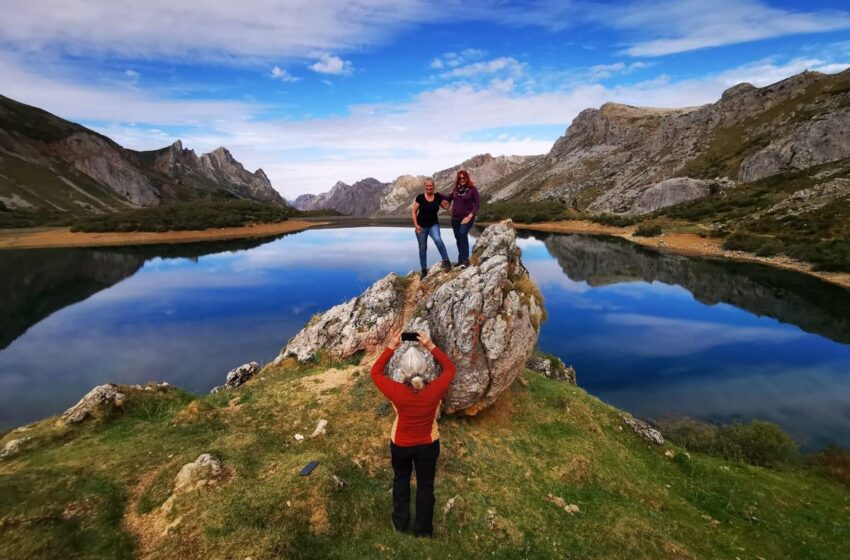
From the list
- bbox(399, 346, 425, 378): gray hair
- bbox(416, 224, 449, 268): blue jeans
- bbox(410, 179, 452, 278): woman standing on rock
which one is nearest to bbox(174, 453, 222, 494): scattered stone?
bbox(399, 346, 425, 378): gray hair

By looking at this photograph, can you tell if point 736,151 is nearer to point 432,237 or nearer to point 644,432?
point 644,432

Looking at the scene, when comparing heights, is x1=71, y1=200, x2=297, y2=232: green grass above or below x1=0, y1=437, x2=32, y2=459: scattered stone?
above

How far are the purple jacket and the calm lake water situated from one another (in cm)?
1525

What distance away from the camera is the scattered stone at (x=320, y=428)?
41.6 ft

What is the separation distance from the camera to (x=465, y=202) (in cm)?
1638

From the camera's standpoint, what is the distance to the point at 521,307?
48.9 feet

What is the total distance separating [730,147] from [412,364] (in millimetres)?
165748

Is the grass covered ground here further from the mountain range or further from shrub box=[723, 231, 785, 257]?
the mountain range

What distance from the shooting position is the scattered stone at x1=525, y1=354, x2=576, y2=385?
21.6 m

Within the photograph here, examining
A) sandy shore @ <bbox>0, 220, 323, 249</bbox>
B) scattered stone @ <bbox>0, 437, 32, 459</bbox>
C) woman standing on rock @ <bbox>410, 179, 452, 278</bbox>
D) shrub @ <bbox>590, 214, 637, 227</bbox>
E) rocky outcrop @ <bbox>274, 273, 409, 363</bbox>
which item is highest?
shrub @ <bbox>590, 214, 637, 227</bbox>

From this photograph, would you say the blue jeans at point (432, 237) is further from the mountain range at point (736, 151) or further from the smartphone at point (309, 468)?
the mountain range at point (736, 151)

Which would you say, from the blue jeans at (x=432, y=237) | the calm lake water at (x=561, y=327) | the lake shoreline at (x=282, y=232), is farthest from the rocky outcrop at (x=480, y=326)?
the lake shoreline at (x=282, y=232)

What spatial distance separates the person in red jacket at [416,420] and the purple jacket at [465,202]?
30.2ft

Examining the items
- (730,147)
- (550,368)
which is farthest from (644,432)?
(730,147)
